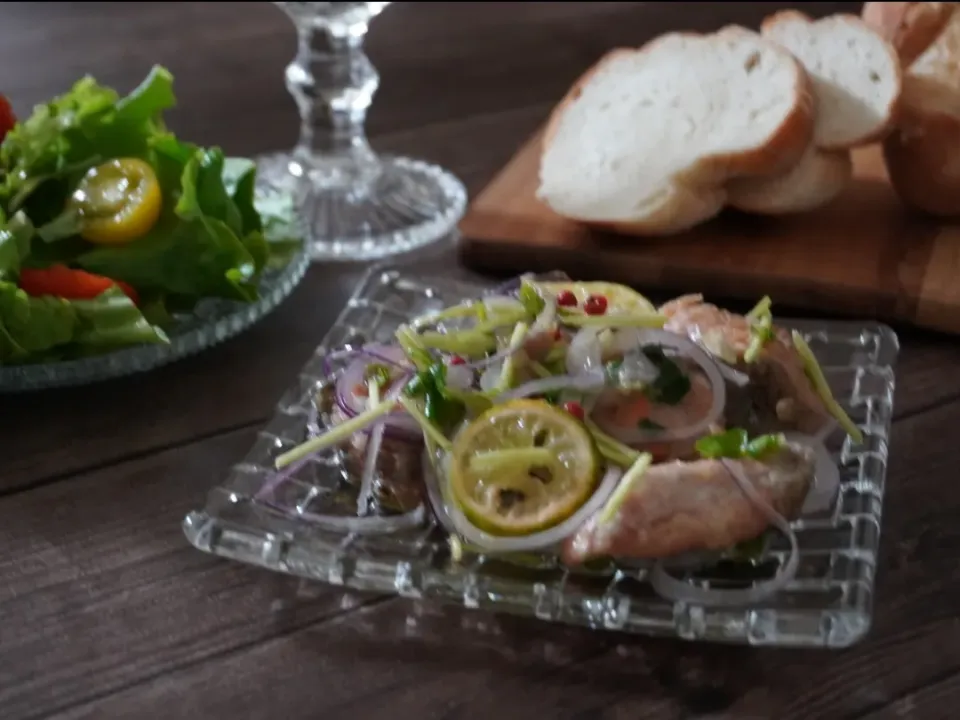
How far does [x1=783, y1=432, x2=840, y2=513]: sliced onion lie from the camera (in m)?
0.92

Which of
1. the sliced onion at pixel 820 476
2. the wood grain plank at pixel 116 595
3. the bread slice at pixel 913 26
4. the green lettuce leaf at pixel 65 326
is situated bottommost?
the wood grain plank at pixel 116 595

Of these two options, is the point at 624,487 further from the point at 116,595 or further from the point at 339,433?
the point at 116,595

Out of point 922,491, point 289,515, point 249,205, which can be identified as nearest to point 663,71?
point 249,205

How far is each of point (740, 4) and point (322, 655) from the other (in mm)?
1992

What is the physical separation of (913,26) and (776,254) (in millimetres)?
478

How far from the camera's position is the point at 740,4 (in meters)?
2.47

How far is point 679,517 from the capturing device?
841 millimetres

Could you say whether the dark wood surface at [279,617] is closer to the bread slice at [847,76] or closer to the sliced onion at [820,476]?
the sliced onion at [820,476]

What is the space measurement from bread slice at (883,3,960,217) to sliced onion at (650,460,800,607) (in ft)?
2.33

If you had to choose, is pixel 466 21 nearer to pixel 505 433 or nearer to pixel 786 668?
pixel 505 433

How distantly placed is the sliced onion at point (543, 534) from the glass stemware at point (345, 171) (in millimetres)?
643

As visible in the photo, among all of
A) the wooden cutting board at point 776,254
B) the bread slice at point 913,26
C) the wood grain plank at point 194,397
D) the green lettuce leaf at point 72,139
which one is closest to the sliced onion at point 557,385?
the wood grain plank at point 194,397

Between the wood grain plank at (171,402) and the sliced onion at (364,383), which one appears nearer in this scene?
the sliced onion at (364,383)

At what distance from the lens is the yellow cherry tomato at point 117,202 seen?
3.82 feet
